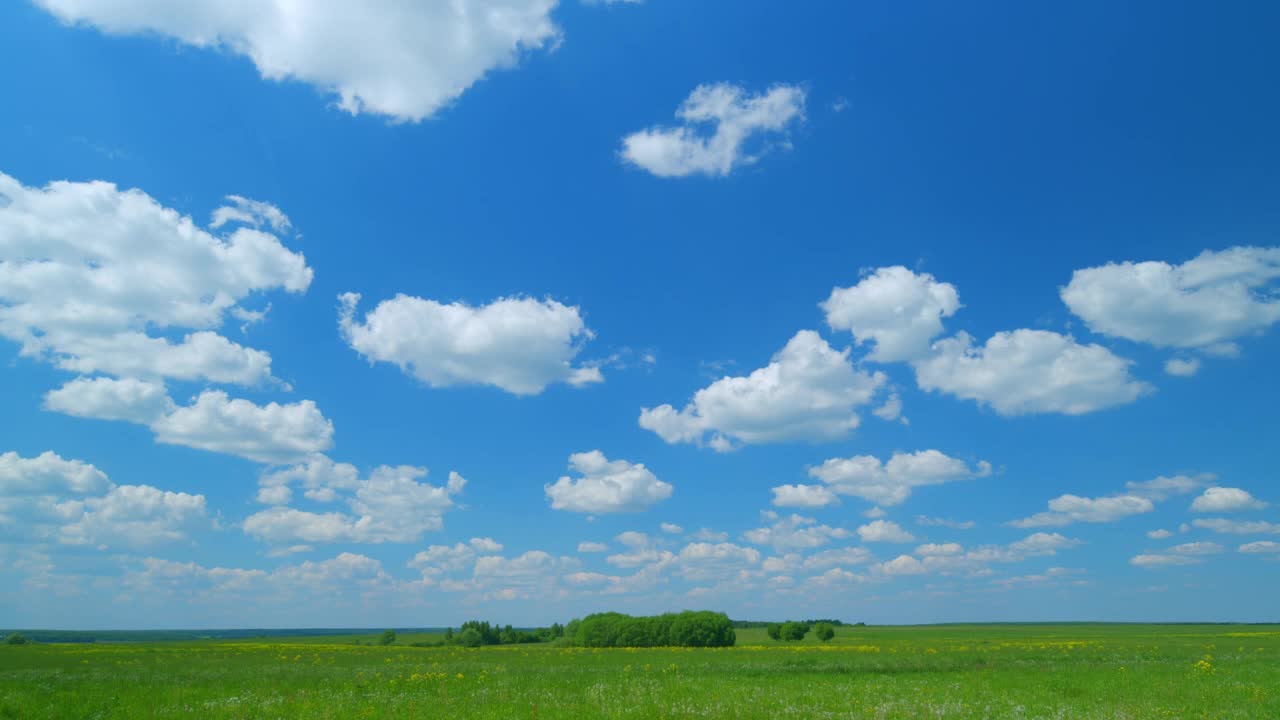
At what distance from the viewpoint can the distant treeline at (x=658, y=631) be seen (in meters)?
91.3

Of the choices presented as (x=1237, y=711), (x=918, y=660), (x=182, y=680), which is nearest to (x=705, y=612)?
(x=918, y=660)

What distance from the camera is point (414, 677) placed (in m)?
30.3

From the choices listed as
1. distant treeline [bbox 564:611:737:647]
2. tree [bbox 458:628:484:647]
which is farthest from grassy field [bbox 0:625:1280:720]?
tree [bbox 458:628:484:647]

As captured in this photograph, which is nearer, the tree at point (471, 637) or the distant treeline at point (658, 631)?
the distant treeline at point (658, 631)

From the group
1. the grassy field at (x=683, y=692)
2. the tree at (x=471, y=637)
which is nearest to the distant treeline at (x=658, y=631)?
the tree at (x=471, y=637)

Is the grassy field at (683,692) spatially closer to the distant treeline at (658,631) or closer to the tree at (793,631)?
the distant treeline at (658,631)

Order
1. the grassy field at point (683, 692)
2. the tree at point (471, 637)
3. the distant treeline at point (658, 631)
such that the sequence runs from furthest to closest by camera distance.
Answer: the tree at point (471, 637)
the distant treeline at point (658, 631)
the grassy field at point (683, 692)

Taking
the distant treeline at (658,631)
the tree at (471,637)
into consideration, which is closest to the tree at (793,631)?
the distant treeline at (658,631)

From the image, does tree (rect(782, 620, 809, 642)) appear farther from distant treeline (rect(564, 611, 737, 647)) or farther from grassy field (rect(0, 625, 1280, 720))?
grassy field (rect(0, 625, 1280, 720))

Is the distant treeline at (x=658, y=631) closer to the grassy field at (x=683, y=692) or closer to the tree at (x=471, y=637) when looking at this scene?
the tree at (x=471, y=637)

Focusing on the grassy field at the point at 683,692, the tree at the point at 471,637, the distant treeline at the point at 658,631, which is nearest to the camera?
the grassy field at the point at 683,692

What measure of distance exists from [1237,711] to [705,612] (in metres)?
77.5

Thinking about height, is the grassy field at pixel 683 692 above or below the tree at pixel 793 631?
above

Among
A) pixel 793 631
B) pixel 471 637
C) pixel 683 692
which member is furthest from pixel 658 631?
pixel 683 692
